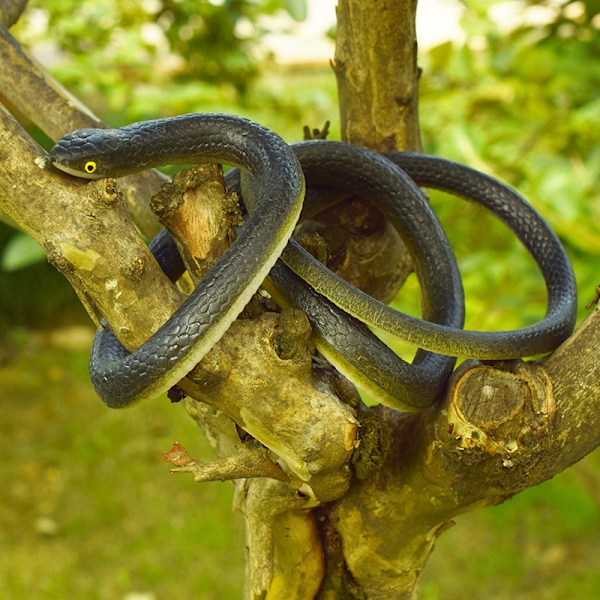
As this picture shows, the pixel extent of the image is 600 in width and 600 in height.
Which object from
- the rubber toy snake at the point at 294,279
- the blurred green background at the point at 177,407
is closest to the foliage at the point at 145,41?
the blurred green background at the point at 177,407

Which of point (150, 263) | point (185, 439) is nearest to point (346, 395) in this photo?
point (150, 263)

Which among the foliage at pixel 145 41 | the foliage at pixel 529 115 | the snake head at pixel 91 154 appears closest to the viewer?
the snake head at pixel 91 154

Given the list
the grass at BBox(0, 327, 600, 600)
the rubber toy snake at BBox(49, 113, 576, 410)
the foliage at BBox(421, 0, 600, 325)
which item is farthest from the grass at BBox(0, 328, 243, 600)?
the rubber toy snake at BBox(49, 113, 576, 410)

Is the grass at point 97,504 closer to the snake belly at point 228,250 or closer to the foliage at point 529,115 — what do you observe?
the foliage at point 529,115

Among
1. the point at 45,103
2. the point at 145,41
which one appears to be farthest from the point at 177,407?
the point at 45,103

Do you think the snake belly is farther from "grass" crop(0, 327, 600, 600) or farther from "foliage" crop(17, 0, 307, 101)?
"grass" crop(0, 327, 600, 600)

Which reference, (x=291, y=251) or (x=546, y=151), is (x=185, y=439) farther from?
(x=291, y=251)

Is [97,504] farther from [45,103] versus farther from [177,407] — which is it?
[45,103]
